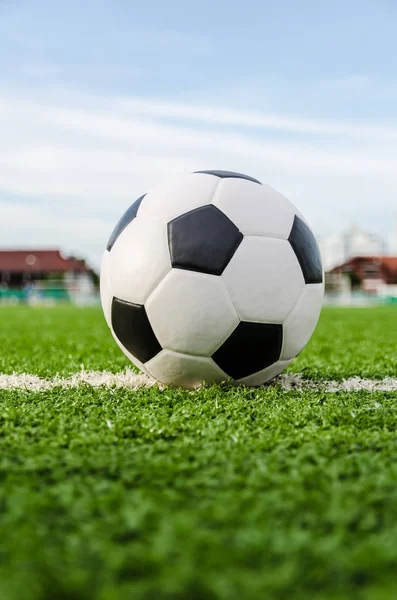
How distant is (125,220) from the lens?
3949 mm

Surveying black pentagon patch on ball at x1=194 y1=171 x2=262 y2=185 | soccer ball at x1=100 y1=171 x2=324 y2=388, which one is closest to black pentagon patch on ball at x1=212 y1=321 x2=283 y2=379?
soccer ball at x1=100 y1=171 x2=324 y2=388

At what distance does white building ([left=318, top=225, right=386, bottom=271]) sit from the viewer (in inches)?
3799

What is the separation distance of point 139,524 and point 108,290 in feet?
7.69

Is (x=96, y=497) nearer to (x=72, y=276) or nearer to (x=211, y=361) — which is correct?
(x=211, y=361)

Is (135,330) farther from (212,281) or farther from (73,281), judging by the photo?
(73,281)

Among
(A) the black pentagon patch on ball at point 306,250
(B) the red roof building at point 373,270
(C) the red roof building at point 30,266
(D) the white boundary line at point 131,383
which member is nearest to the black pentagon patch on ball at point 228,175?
(A) the black pentagon patch on ball at point 306,250

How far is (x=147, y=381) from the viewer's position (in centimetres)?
431

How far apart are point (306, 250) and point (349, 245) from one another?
10129 centimetres

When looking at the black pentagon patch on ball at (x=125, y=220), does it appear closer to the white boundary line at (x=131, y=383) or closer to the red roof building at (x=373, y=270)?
the white boundary line at (x=131, y=383)

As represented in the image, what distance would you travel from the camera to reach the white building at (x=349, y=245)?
317ft

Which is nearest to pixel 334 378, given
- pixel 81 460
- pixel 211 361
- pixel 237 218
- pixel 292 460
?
pixel 211 361

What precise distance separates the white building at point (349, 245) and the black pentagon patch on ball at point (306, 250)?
3668 inches

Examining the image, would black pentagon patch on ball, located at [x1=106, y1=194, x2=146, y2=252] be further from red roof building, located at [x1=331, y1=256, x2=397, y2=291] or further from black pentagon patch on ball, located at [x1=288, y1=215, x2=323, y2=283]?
red roof building, located at [x1=331, y1=256, x2=397, y2=291]

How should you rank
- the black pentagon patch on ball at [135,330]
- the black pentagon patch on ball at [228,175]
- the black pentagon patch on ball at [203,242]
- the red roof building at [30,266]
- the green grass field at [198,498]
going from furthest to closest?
the red roof building at [30,266], the black pentagon patch on ball at [228,175], the black pentagon patch on ball at [135,330], the black pentagon patch on ball at [203,242], the green grass field at [198,498]
